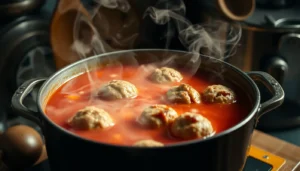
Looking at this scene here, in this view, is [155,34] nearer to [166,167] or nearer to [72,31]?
[72,31]

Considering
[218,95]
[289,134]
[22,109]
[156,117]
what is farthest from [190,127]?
[289,134]

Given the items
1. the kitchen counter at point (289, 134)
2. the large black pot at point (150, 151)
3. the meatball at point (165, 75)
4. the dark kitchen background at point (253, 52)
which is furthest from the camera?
the kitchen counter at point (289, 134)

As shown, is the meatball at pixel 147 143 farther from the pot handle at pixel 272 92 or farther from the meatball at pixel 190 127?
the pot handle at pixel 272 92

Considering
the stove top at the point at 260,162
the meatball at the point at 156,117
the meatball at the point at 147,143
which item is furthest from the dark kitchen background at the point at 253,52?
the meatball at the point at 147,143

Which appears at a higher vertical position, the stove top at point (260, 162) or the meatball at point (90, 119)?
the meatball at point (90, 119)

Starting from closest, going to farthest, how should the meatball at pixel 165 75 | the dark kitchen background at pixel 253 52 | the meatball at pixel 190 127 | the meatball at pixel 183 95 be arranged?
the meatball at pixel 190 127 → the meatball at pixel 183 95 → the meatball at pixel 165 75 → the dark kitchen background at pixel 253 52

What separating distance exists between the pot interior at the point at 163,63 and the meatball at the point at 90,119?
0.12 m

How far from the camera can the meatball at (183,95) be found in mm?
989

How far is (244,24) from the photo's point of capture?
4.55ft

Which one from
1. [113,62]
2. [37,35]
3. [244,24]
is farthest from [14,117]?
[244,24]

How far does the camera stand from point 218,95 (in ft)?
3.28

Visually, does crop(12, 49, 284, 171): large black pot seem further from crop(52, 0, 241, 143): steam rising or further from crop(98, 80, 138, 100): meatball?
crop(52, 0, 241, 143): steam rising

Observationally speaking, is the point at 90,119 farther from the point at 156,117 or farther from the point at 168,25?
the point at 168,25

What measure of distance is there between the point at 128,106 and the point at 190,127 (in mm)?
209
